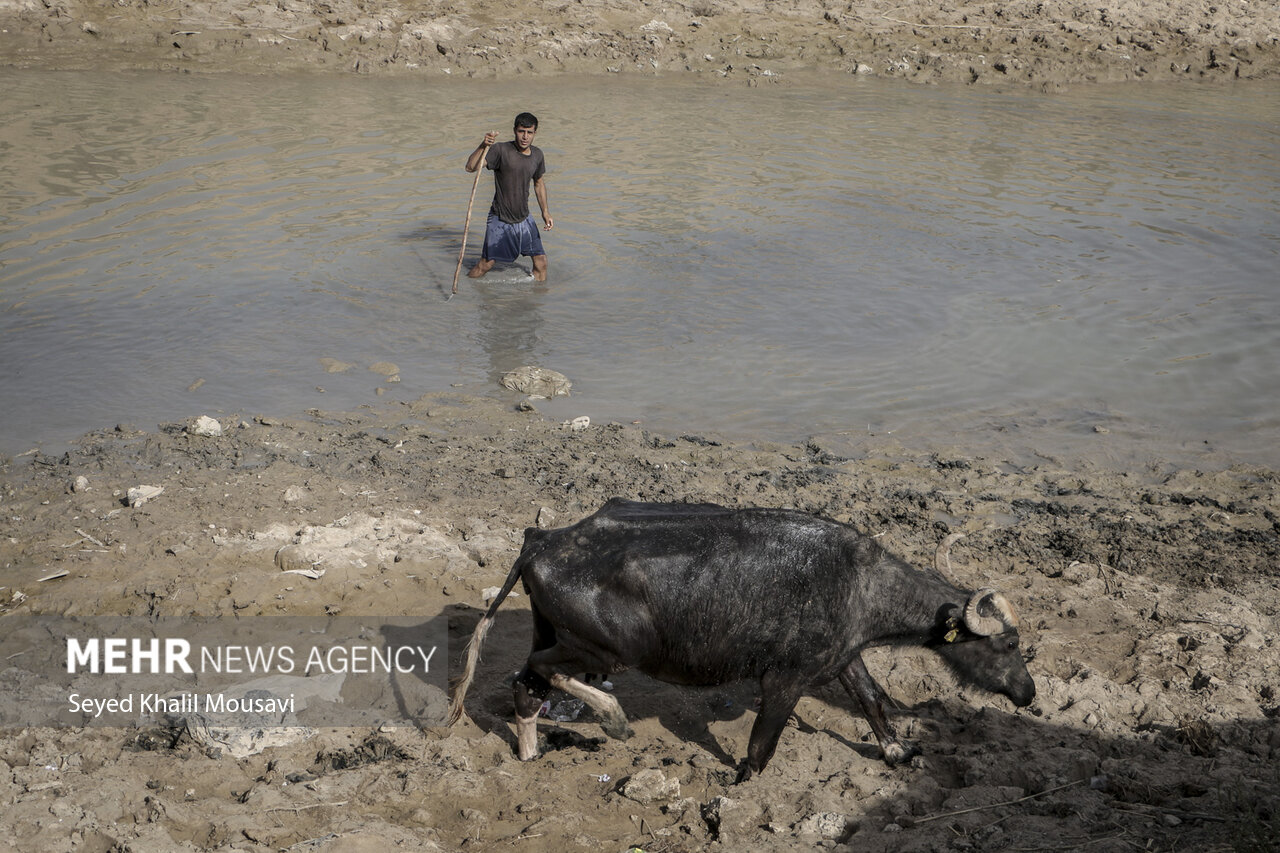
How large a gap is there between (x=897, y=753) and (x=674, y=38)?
66.8ft

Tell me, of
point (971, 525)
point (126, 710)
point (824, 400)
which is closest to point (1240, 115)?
point (824, 400)

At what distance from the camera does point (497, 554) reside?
6.25 m

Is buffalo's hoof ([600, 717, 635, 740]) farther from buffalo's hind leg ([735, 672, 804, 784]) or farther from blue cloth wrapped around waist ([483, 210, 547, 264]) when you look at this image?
blue cloth wrapped around waist ([483, 210, 547, 264])

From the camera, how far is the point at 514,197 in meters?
11.0

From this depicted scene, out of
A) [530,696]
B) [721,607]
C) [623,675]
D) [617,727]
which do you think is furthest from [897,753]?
[530,696]

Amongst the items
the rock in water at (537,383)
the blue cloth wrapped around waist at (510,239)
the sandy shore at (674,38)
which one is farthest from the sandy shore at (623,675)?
the sandy shore at (674,38)

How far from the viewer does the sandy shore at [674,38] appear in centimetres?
2072

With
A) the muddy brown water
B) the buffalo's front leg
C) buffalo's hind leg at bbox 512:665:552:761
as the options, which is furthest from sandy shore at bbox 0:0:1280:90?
the buffalo's front leg

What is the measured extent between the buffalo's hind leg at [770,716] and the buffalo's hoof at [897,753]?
56 centimetres

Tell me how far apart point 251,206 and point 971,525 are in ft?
34.8

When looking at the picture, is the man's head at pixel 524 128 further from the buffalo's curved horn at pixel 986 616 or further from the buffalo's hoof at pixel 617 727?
the buffalo's curved horn at pixel 986 616

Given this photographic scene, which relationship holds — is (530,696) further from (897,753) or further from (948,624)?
(948,624)

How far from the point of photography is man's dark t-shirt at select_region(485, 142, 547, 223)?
35.5 feet

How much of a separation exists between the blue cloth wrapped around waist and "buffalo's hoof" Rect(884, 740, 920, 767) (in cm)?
752
